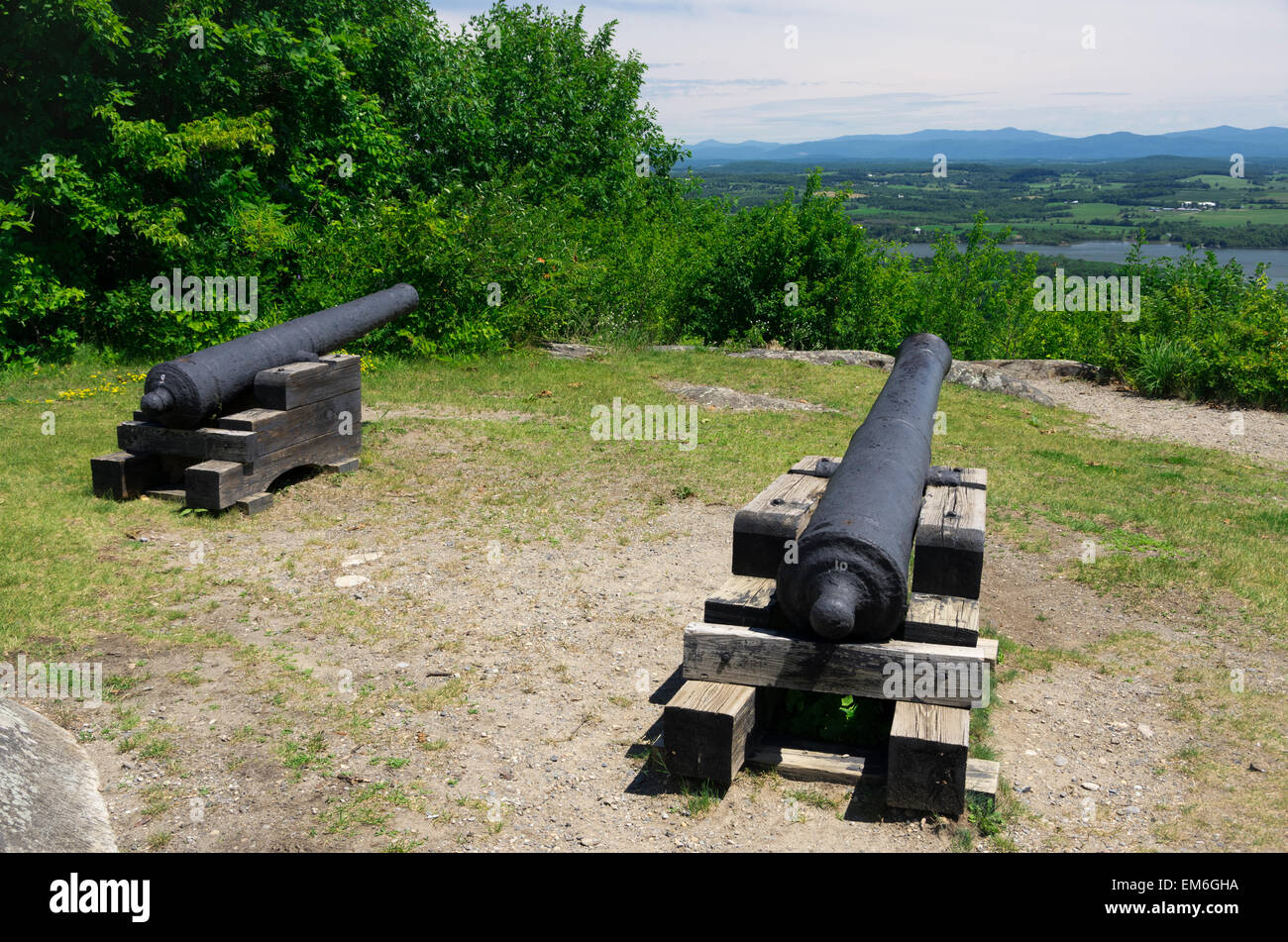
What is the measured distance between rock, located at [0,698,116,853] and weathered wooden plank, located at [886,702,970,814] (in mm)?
2715

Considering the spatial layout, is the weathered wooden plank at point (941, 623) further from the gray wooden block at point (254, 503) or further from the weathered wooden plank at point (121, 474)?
the weathered wooden plank at point (121, 474)

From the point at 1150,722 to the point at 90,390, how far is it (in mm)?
10898

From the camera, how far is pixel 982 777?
3883mm

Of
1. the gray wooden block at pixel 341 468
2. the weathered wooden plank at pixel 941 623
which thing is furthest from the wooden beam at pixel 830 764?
the gray wooden block at pixel 341 468

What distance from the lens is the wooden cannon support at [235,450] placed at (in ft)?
24.6

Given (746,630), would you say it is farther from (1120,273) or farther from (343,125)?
(1120,273)

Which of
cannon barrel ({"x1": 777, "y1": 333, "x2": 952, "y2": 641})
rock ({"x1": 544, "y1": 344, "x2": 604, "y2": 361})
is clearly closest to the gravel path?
rock ({"x1": 544, "y1": 344, "x2": 604, "y2": 361})

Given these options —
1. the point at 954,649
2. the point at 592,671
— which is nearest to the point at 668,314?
the point at 592,671

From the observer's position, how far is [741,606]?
13.9 feet

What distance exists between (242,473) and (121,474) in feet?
2.92

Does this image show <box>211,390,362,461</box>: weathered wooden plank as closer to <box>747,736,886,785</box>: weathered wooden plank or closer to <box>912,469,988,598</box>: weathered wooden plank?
<box>747,736,886,785</box>: weathered wooden plank

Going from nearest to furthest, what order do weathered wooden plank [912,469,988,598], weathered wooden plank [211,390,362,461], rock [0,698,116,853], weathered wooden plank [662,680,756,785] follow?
rock [0,698,116,853]
weathered wooden plank [662,680,756,785]
weathered wooden plank [912,469,988,598]
weathered wooden plank [211,390,362,461]

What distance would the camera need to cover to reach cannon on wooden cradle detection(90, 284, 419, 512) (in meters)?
7.51

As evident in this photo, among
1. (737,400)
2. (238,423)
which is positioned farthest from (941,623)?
(737,400)
